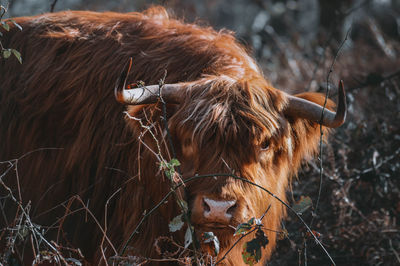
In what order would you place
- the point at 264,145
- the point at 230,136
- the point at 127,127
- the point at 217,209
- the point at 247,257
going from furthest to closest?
the point at 127,127 → the point at 264,145 → the point at 230,136 → the point at 217,209 → the point at 247,257

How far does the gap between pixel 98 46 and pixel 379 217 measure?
2.34 m

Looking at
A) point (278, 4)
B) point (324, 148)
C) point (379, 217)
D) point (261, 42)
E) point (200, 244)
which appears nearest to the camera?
point (200, 244)

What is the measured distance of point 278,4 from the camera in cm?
1159

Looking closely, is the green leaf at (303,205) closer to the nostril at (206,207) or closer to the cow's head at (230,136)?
the cow's head at (230,136)

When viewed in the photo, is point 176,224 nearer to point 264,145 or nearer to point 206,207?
point 206,207

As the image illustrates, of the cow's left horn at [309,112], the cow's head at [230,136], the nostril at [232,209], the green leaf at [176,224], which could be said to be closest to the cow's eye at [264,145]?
the cow's head at [230,136]

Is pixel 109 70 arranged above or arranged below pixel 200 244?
above

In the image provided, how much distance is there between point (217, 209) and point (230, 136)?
45 centimetres

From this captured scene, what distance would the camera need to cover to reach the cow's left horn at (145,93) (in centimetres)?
281

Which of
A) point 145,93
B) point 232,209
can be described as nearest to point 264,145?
point 232,209

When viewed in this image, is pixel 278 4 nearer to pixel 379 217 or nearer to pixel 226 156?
pixel 379 217

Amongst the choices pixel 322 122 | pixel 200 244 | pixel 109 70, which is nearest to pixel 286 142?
pixel 322 122

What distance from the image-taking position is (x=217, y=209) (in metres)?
2.71

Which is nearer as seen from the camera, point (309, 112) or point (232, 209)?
point (232, 209)
